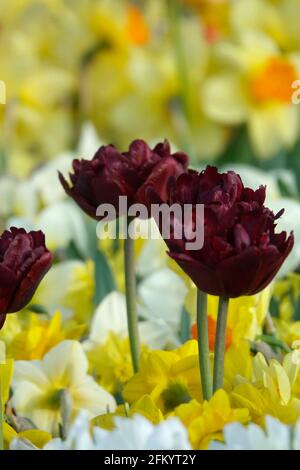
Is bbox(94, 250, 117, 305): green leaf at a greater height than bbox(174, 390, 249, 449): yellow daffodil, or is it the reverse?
bbox(94, 250, 117, 305): green leaf

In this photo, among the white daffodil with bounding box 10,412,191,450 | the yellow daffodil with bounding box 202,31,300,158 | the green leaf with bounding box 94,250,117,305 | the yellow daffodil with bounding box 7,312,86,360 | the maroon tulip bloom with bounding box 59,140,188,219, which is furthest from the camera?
the yellow daffodil with bounding box 202,31,300,158

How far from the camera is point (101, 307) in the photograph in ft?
2.79

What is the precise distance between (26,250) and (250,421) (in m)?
0.16

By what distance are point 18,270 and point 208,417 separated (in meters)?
0.13

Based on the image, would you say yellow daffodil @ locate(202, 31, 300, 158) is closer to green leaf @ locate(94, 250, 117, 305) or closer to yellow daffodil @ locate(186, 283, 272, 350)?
green leaf @ locate(94, 250, 117, 305)

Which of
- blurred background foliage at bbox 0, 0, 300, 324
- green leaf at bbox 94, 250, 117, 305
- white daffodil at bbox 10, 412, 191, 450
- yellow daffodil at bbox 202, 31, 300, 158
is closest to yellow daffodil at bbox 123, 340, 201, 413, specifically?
white daffodil at bbox 10, 412, 191, 450

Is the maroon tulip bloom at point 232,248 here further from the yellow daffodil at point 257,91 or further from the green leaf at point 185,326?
the yellow daffodil at point 257,91

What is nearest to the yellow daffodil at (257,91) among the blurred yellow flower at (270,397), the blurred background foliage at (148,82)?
the blurred background foliage at (148,82)

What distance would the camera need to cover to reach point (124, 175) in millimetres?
654

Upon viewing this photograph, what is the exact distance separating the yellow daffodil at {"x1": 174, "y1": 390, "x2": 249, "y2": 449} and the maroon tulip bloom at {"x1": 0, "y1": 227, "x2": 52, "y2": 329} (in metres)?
0.10

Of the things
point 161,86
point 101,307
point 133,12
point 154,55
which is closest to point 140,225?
point 101,307

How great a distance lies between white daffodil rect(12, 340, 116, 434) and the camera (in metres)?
0.72

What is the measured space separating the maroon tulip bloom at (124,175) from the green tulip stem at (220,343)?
3.7 inches

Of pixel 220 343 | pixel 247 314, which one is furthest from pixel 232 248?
pixel 247 314
